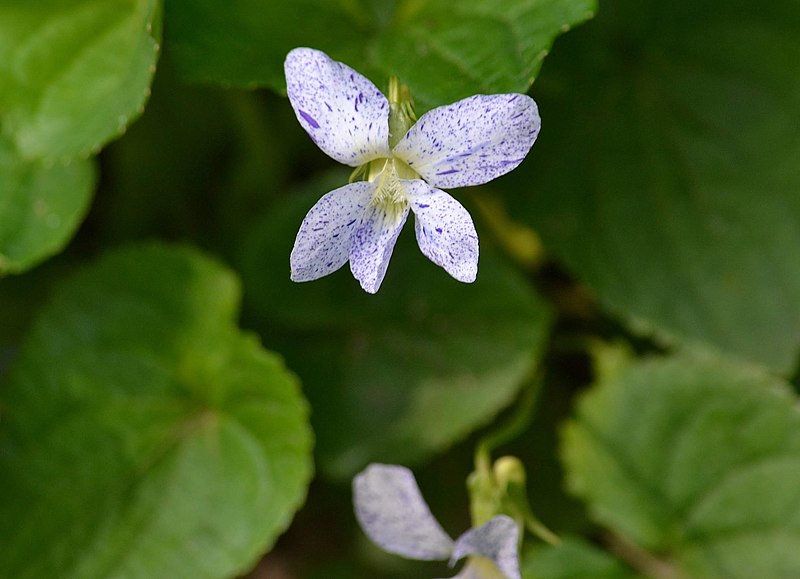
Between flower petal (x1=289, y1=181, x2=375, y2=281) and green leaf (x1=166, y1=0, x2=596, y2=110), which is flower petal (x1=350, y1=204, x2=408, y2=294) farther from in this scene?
green leaf (x1=166, y1=0, x2=596, y2=110)

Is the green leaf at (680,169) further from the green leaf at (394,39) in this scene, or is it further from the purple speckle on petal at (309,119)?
the purple speckle on petal at (309,119)

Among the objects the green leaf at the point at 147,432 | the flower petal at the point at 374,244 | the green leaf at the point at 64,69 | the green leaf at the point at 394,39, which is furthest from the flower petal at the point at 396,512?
the green leaf at the point at 64,69

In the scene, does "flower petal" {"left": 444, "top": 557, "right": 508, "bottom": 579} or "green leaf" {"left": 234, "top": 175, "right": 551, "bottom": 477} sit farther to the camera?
"green leaf" {"left": 234, "top": 175, "right": 551, "bottom": 477}

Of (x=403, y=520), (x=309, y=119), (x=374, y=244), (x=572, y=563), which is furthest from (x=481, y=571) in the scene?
(x=309, y=119)

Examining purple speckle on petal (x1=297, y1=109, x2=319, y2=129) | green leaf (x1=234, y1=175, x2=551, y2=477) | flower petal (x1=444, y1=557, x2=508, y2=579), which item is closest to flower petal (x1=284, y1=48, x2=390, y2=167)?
purple speckle on petal (x1=297, y1=109, x2=319, y2=129)

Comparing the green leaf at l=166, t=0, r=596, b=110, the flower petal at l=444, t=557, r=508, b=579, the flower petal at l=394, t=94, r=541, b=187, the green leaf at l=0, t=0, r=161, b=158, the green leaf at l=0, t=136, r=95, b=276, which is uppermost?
the flower petal at l=394, t=94, r=541, b=187

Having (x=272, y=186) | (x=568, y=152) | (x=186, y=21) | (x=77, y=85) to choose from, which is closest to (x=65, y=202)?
(x=77, y=85)
